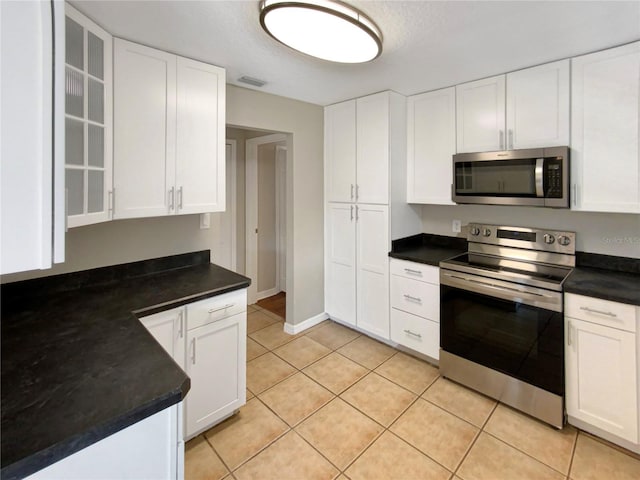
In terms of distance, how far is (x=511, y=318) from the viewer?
7.12 ft

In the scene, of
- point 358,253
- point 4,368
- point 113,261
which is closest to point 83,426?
point 4,368

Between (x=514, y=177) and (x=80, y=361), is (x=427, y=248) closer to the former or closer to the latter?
(x=514, y=177)

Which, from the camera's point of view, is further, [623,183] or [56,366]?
[623,183]

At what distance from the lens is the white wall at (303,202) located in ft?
10.2

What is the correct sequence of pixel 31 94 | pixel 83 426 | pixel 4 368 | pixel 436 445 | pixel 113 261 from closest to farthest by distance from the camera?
pixel 31 94, pixel 83 426, pixel 4 368, pixel 436 445, pixel 113 261

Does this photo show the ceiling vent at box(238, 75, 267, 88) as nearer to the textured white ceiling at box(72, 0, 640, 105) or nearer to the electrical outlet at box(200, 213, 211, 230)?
the textured white ceiling at box(72, 0, 640, 105)

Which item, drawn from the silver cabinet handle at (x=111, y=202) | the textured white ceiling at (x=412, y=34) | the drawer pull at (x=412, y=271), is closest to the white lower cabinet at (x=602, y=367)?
the drawer pull at (x=412, y=271)

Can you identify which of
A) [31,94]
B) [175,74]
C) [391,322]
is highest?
[175,74]

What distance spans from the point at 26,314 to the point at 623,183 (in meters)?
3.36

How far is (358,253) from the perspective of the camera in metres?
3.23

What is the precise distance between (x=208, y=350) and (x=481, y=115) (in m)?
2.59

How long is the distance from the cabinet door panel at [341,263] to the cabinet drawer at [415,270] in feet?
1.59

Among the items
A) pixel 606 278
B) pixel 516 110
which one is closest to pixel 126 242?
pixel 516 110

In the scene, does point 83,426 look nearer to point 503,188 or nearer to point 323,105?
point 503,188
